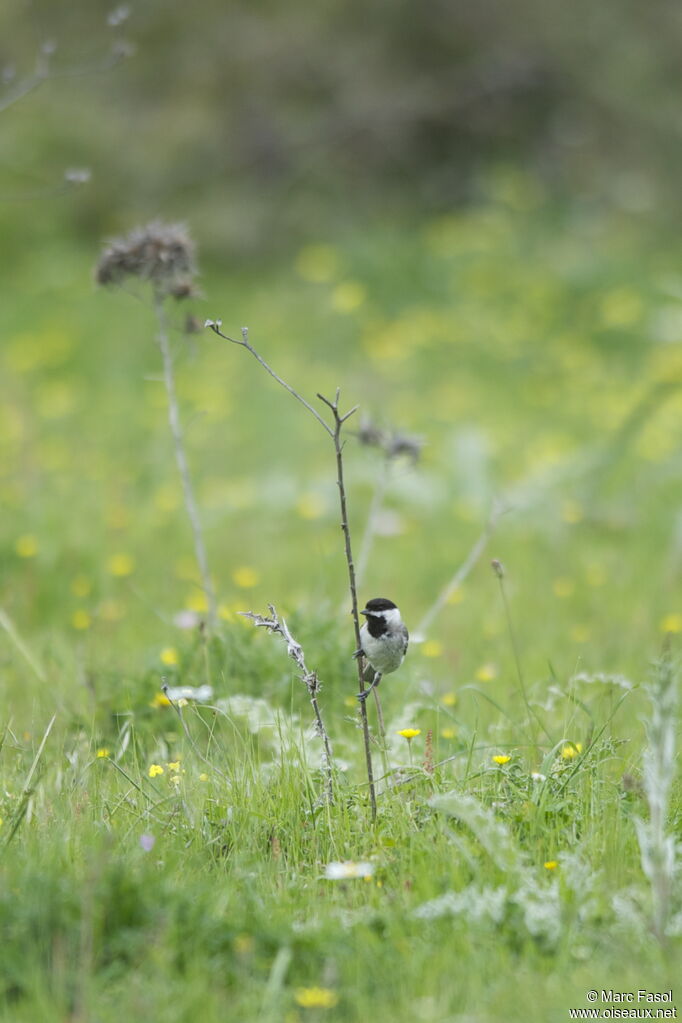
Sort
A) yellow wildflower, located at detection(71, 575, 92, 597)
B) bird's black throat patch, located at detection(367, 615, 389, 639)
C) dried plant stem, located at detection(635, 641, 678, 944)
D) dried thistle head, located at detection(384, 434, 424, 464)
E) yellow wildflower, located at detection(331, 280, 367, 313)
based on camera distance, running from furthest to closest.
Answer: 1. yellow wildflower, located at detection(331, 280, 367, 313)
2. yellow wildflower, located at detection(71, 575, 92, 597)
3. dried thistle head, located at detection(384, 434, 424, 464)
4. bird's black throat patch, located at detection(367, 615, 389, 639)
5. dried plant stem, located at detection(635, 641, 678, 944)

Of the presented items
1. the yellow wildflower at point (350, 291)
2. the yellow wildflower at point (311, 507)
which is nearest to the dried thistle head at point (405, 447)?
the yellow wildflower at point (311, 507)

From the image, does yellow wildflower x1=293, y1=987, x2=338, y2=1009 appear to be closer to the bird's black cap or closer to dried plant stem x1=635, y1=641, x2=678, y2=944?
dried plant stem x1=635, y1=641, x2=678, y2=944

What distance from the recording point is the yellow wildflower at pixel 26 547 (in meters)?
5.04

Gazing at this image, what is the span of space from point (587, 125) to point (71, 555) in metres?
9.65

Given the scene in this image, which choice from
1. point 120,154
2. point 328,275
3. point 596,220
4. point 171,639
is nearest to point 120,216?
point 120,154

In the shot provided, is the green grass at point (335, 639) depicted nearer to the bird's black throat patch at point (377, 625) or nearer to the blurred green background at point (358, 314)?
the blurred green background at point (358, 314)

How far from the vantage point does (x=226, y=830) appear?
2594mm

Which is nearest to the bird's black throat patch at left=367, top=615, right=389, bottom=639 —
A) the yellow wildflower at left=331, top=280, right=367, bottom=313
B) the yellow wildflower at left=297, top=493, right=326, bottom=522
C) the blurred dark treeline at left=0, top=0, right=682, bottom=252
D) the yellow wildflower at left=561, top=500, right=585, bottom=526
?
the yellow wildflower at left=561, top=500, right=585, bottom=526

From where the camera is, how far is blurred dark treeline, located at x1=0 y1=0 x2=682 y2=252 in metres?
11.4

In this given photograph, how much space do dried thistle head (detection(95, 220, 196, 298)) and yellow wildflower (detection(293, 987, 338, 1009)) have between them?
7.67 ft

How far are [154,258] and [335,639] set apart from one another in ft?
4.96

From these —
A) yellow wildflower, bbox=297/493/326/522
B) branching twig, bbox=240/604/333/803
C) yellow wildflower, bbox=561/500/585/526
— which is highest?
yellow wildflower, bbox=297/493/326/522

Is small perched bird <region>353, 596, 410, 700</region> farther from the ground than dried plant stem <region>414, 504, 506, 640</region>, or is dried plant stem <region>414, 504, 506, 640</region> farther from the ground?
dried plant stem <region>414, 504, 506, 640</region>

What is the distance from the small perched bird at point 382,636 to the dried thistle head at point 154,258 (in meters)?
1.44
